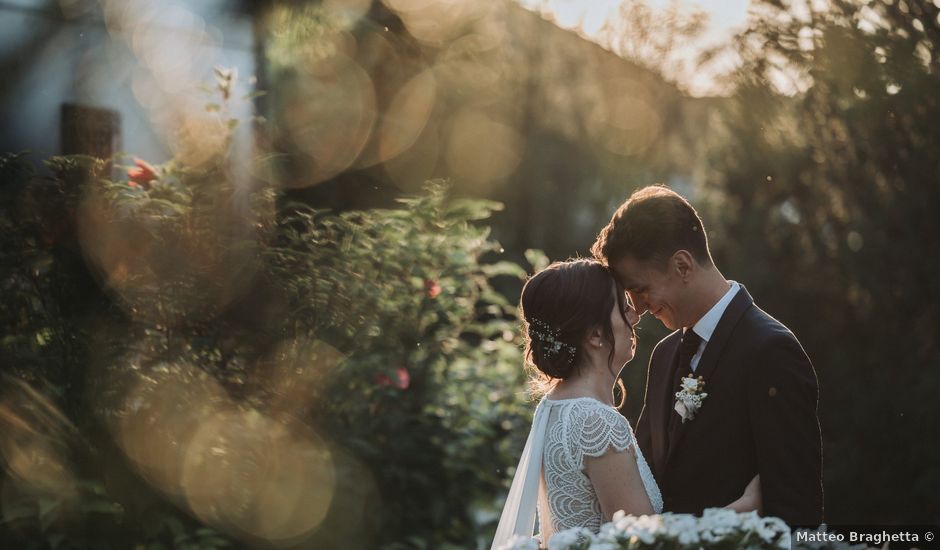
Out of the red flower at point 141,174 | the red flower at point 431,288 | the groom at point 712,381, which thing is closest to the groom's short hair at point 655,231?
the groom at point 712,381

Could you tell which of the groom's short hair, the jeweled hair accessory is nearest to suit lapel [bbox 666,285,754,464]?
the groom's short hair

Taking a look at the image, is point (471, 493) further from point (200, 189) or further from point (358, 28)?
point (358, 28)

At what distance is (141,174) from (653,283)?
301 cm

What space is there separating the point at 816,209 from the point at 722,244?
78cm

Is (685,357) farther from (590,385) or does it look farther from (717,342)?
(590,385)

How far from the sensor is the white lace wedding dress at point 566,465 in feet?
10.5

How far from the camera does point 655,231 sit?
134 inches

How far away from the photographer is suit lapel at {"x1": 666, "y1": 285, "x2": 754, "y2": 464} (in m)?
3.29

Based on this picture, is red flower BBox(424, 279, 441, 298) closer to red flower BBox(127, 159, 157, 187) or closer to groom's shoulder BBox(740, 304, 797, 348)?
red flower BBox(127, 159, 157, 187)

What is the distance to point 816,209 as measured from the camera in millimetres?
7016

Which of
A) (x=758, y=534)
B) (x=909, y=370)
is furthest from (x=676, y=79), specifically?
(x=758, y=534)

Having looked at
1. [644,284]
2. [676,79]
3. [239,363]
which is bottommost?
[676,79]

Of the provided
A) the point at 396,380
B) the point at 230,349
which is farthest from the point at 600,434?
the point at 230,349

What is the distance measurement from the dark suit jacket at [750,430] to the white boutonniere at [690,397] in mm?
24
